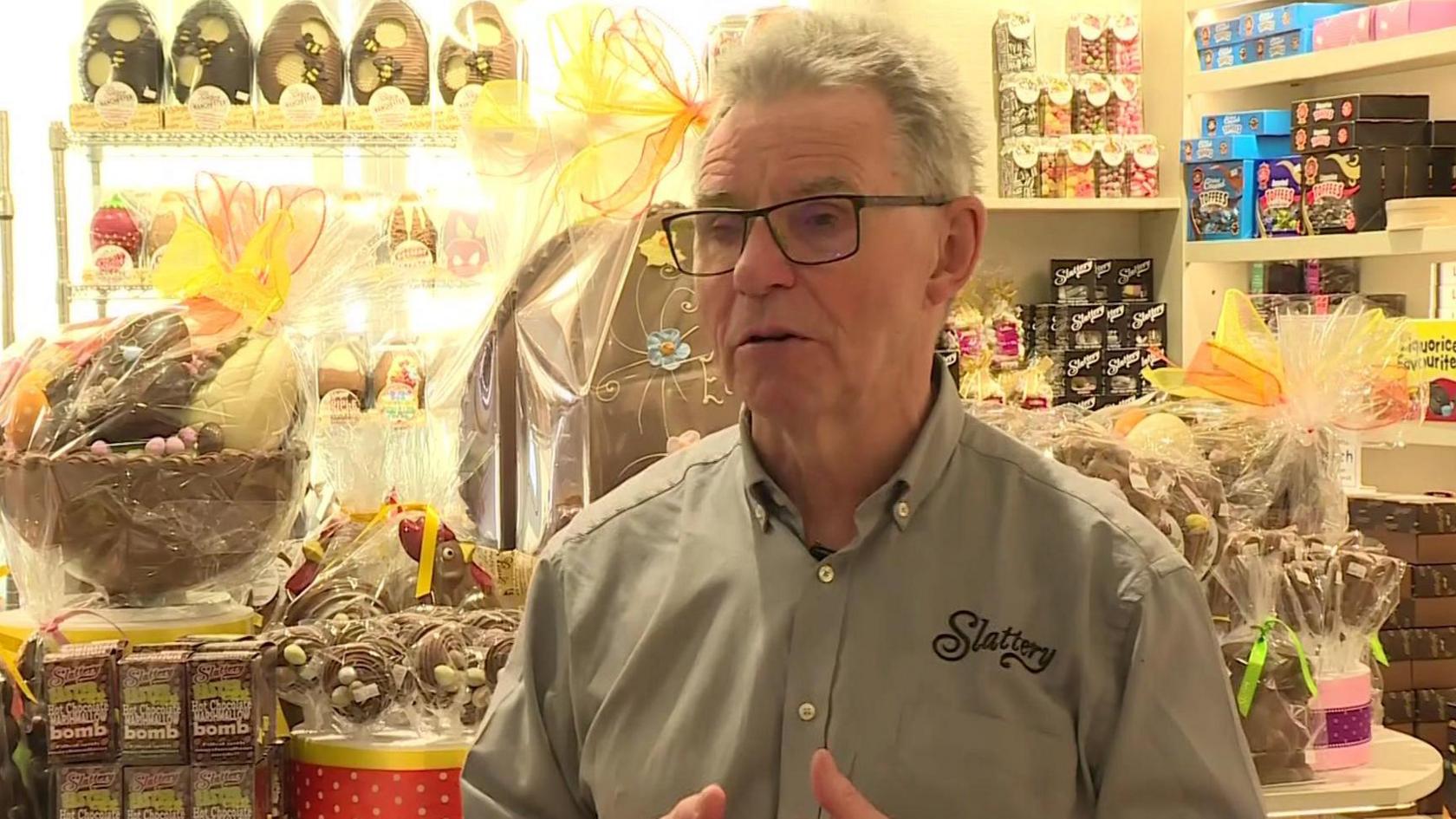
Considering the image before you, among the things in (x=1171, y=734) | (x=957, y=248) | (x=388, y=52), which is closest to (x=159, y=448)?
(x=957, y=248)

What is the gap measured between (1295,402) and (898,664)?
103 cm

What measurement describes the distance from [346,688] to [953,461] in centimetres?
62

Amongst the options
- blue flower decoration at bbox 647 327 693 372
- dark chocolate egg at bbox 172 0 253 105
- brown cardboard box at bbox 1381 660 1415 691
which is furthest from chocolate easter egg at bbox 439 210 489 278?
brown cardboard box at bbox 1381 660 1415 691

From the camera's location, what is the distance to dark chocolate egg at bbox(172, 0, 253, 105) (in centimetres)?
333

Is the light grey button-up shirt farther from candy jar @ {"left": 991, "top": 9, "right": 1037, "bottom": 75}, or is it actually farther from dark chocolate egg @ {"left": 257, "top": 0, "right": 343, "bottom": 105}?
candy jar @ {"left": 991, "top": 9, "right": 1037, "bottom": 75}

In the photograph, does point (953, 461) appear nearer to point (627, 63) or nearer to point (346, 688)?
point (346, 688)

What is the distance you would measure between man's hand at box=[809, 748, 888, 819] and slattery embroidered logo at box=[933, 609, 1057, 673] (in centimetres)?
14

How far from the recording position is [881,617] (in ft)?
3.76

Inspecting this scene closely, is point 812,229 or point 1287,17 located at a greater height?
point 1287,17

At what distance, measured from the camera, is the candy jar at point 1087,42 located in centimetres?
413

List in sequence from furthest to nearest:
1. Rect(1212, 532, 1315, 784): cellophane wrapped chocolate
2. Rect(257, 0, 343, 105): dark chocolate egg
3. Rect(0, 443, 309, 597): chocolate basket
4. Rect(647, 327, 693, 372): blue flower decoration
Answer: Rect(257, 0, 343, 105): dark chocolate egg → Rect(647, 327, 693, 372): blue flower decoration → Rect(1212, 532, 1315, 784): cellophane wrapped chocolate → Rect(0, 443, 309, 597): chocolate basket

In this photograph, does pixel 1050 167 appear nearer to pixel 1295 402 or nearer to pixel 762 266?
pixel 1295 402

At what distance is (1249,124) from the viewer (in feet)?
12.4

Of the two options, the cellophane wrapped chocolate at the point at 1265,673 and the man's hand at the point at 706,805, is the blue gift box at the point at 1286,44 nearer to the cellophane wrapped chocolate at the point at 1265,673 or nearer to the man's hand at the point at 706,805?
the cellophane wrapped chocolate at the point at 1265,673
